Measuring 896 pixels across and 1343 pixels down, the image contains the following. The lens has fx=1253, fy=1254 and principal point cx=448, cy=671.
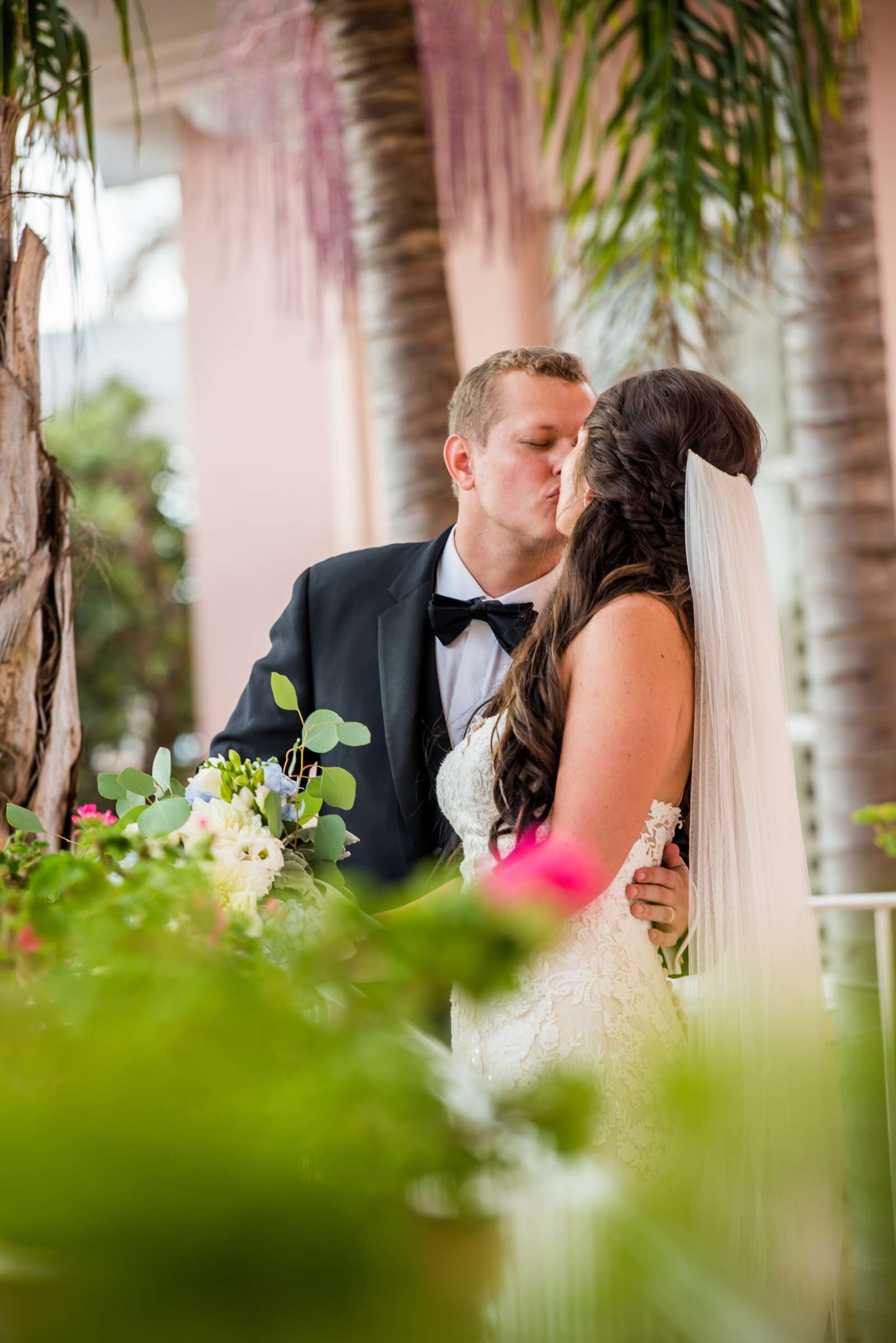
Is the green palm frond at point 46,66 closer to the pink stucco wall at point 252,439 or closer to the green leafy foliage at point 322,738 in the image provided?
the green leafy foliage at point 322,738

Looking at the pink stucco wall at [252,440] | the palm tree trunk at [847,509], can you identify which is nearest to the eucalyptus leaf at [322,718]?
the palm tree trunk at [847,509]

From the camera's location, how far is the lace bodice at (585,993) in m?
1.97

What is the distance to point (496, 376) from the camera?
2619 millimetres

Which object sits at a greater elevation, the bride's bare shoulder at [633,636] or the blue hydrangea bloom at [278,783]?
the bride's bare shoulder at [633,636]

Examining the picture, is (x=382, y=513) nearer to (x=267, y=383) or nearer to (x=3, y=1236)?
(x=267, y=383)

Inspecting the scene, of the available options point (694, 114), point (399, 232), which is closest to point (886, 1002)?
point (694, 114)

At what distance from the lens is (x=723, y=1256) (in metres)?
0.30

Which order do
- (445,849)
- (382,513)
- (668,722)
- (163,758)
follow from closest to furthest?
(163,758)
(668,722)
(445,849)
(382,513)

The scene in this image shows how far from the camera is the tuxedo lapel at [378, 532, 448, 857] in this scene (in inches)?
98.2

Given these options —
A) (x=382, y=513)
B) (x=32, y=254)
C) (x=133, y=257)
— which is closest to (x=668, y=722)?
(x=32, y=254)

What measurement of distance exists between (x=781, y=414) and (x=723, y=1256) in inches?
225

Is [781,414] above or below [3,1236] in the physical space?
above

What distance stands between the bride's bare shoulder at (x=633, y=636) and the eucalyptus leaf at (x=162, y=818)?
0.73 m

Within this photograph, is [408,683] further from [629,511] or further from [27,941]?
[27,941]
